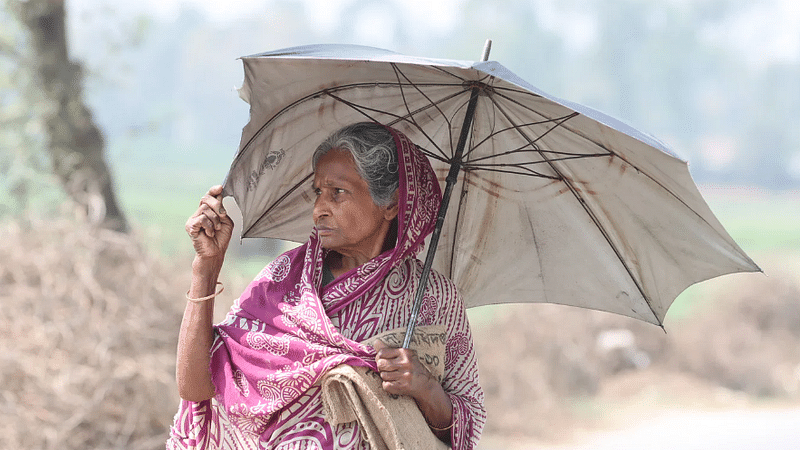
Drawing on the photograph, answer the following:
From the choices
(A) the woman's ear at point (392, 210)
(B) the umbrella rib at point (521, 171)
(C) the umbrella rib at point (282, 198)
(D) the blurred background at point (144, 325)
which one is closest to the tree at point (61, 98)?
(D) the blurred background at point (144, 325)

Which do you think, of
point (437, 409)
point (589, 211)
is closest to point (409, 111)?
point (589, 211)

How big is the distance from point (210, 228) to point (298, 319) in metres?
0.35

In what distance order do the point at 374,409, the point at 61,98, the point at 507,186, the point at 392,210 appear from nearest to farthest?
the point at 374,409 < the point at 392,210 < the point at 507,186 < the point at 61,98

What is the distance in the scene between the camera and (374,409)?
2.33 metres

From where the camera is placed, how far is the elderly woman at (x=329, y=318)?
2383 millimetres

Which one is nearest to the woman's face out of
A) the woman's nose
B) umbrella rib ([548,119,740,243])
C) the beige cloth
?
the woman's nose

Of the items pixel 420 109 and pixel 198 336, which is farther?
pixel 420 109

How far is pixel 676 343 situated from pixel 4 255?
7853 mm

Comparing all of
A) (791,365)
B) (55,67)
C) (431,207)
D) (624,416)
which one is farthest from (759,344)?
(431,207)

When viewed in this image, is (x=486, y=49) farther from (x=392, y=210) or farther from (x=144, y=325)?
(x=144, y=325)

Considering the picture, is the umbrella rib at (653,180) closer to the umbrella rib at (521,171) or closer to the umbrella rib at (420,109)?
the umbrella rib at (521,171)

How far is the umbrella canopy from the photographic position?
2.57 meters

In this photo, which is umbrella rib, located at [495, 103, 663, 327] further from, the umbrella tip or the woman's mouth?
the woman's mouth

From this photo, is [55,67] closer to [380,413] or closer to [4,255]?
[4,255]
